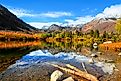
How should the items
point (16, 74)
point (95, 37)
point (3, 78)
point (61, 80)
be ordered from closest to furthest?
point (61, 80)
point (3, 78)
point (16, 74)
point (95, 37)

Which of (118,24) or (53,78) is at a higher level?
(118,24)

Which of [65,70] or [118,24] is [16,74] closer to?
[65,70]

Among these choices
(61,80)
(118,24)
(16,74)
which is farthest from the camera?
(118,24)

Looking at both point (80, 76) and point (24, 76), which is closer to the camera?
point (80, 76)

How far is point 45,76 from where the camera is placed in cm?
3853

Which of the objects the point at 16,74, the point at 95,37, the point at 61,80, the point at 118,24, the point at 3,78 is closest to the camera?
the point at 61,80

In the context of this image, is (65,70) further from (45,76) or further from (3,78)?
A: (3,78)

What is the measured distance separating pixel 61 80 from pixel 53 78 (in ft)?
3.54

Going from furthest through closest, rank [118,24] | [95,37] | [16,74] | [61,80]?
[95,37]
[118,24]
[16,74]
[61,80]

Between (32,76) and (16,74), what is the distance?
329cm

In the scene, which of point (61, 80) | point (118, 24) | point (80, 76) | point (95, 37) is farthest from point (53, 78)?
point (95, 37)

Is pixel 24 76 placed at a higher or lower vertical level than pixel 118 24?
lower

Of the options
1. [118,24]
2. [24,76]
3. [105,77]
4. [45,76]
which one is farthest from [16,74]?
[118,24]

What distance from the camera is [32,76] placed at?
38594 millimetres
